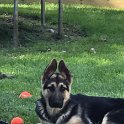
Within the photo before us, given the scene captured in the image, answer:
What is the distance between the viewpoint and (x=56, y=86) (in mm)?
6660

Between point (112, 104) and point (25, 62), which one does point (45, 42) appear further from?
→ point (112, 104)

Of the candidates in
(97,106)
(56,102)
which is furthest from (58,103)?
(97,106)

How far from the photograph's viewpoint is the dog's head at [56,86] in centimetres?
659

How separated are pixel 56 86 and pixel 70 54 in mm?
6973

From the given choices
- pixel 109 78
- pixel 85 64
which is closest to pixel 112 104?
pixel 109 78

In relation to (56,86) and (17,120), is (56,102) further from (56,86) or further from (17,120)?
(17,120)

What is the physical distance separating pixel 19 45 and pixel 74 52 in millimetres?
1800

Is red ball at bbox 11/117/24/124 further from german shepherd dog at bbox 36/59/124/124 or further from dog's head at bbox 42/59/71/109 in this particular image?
dog's head at bbox 42/59/71/109

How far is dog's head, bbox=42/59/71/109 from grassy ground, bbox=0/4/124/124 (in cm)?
91

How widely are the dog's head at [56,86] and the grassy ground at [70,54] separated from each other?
910 mm

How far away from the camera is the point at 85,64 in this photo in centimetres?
1234

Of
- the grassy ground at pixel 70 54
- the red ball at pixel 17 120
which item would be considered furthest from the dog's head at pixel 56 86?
the grassy ground at pixel 70 54

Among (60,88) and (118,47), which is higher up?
(60,88)

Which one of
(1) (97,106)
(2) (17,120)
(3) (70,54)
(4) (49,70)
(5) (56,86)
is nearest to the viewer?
(5) (56,86)
